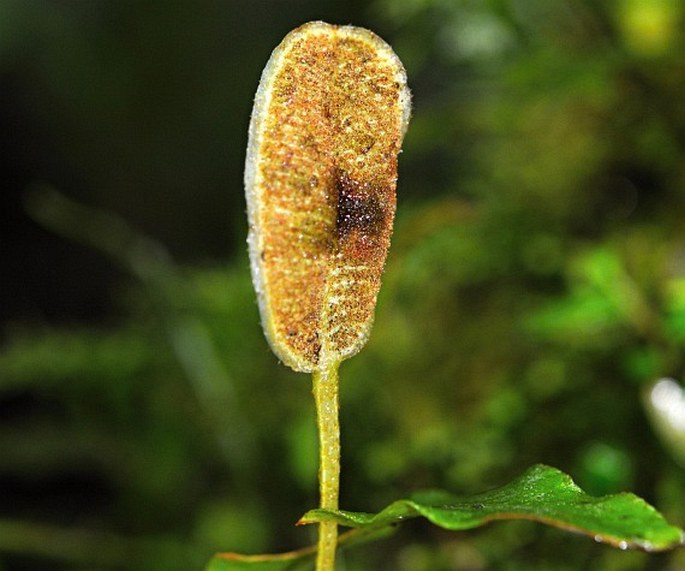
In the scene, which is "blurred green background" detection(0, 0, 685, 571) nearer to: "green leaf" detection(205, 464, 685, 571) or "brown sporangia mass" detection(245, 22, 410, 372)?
"green leaf" detection(205, 464, 685, 571)

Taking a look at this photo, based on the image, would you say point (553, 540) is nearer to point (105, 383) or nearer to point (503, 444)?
point (503, 444)

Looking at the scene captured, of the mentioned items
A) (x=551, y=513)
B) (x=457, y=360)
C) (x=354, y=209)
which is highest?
(x=457, y=360)

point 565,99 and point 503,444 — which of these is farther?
point 565,99

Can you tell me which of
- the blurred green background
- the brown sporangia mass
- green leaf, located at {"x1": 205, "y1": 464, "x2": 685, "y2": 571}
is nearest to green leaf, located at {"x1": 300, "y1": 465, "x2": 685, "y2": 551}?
green leaf, located at {"x1": 205, "y1": 464, "x2": 685, "y2": 571}

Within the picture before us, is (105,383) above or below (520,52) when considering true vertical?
below

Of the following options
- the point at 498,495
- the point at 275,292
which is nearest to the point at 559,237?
the point at 498,495

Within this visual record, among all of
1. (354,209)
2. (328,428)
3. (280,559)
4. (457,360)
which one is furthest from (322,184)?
(457,360)

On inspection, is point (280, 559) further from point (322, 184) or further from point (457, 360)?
point (457, 360)
